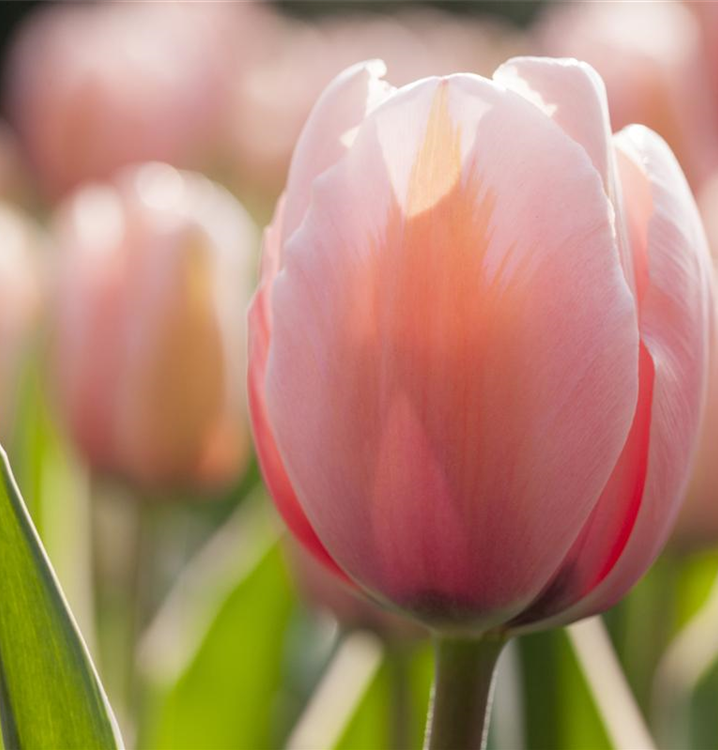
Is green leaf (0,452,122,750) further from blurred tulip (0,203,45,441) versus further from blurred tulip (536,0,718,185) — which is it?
blurred tulip (536,0,718,185)

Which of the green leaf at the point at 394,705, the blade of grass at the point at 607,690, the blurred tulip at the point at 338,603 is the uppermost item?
the blade of grass at the point at 607,690

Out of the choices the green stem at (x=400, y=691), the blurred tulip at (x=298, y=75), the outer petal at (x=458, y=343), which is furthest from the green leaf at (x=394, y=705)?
the blurred tulip at (x=298, y=75)

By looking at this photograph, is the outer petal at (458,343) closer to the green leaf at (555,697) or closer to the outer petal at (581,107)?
the outer petal at (581,107)

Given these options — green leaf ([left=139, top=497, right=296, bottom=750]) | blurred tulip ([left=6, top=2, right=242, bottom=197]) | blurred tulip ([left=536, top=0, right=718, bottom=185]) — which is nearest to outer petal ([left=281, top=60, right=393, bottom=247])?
green leaf ([left=139, top=497, right=296, bottom=750])

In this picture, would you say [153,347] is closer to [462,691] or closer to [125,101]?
[462,691]

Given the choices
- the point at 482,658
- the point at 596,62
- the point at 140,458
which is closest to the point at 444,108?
the point at 482,658

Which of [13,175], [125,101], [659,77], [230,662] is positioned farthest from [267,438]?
[13,175]
